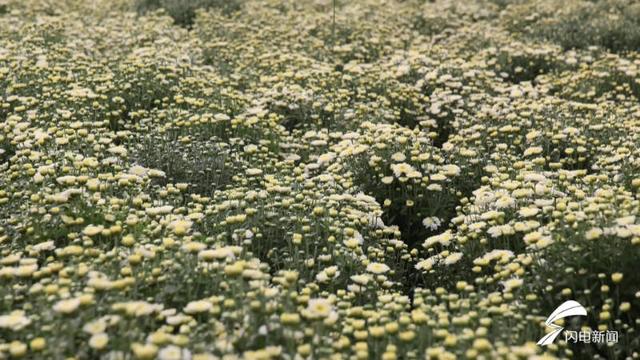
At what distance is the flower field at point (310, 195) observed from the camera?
3.40m

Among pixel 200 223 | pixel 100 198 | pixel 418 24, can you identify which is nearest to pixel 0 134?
pixel 100 198

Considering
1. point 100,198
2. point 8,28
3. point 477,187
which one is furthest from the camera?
point 8,28

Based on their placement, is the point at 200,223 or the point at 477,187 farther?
the point at 477,187

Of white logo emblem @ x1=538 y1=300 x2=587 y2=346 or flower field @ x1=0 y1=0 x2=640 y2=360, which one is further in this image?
white logo emblem @ x1=538 y1=300 x2=587 y2=346

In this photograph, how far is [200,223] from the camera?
15.4 feet

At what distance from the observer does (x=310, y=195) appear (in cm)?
496

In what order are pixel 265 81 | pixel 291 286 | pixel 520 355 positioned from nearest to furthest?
pixel 520 355 < pixel 291 286 < pixel 265 81

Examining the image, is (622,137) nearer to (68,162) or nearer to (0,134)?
(68,162)

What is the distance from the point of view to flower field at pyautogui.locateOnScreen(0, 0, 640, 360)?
3.40 meters

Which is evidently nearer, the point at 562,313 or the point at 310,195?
the point at 562,313

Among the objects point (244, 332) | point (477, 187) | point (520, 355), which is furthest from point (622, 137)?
point (244, 332)

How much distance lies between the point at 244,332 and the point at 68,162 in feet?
8.03

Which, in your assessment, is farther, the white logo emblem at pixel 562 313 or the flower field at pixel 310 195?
the white logo emblem at pixel 562 313

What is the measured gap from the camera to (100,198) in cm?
464
